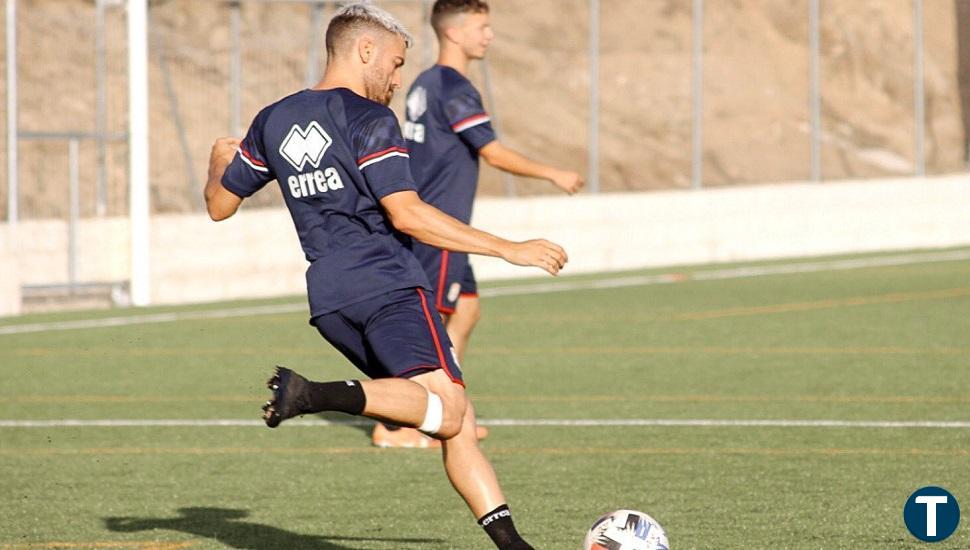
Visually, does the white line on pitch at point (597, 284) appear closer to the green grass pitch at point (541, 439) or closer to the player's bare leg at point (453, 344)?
the green grass pitch at point (541, 439)

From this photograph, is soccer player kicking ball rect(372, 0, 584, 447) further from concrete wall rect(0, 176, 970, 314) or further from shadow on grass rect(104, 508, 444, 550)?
concrete wall rect(0, 176, 970, 314)

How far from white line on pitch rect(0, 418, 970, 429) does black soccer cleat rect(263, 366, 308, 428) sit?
517 cm

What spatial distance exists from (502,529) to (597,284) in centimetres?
1590

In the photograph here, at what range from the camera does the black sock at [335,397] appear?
6.62 meters

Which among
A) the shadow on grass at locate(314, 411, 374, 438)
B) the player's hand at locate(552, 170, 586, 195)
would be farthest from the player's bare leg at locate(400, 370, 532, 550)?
the shadow on grass at locate(314, 411, 374, 438)

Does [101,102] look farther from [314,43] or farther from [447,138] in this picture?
Result: [447,138]

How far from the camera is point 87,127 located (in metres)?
28.4

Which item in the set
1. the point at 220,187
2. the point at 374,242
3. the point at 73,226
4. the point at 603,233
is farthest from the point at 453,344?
the point at 603,233

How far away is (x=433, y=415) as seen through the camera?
22.5 ft

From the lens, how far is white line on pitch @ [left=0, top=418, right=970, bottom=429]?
11344mm

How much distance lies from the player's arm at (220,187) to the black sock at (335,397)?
3.45 ft

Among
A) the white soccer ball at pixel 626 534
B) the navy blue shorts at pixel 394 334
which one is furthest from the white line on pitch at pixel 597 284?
the white soccer ball at pixel 626 534

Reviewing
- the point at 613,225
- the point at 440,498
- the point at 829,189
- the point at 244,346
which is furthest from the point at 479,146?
the point at 829,189

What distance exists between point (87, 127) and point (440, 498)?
793 inches
